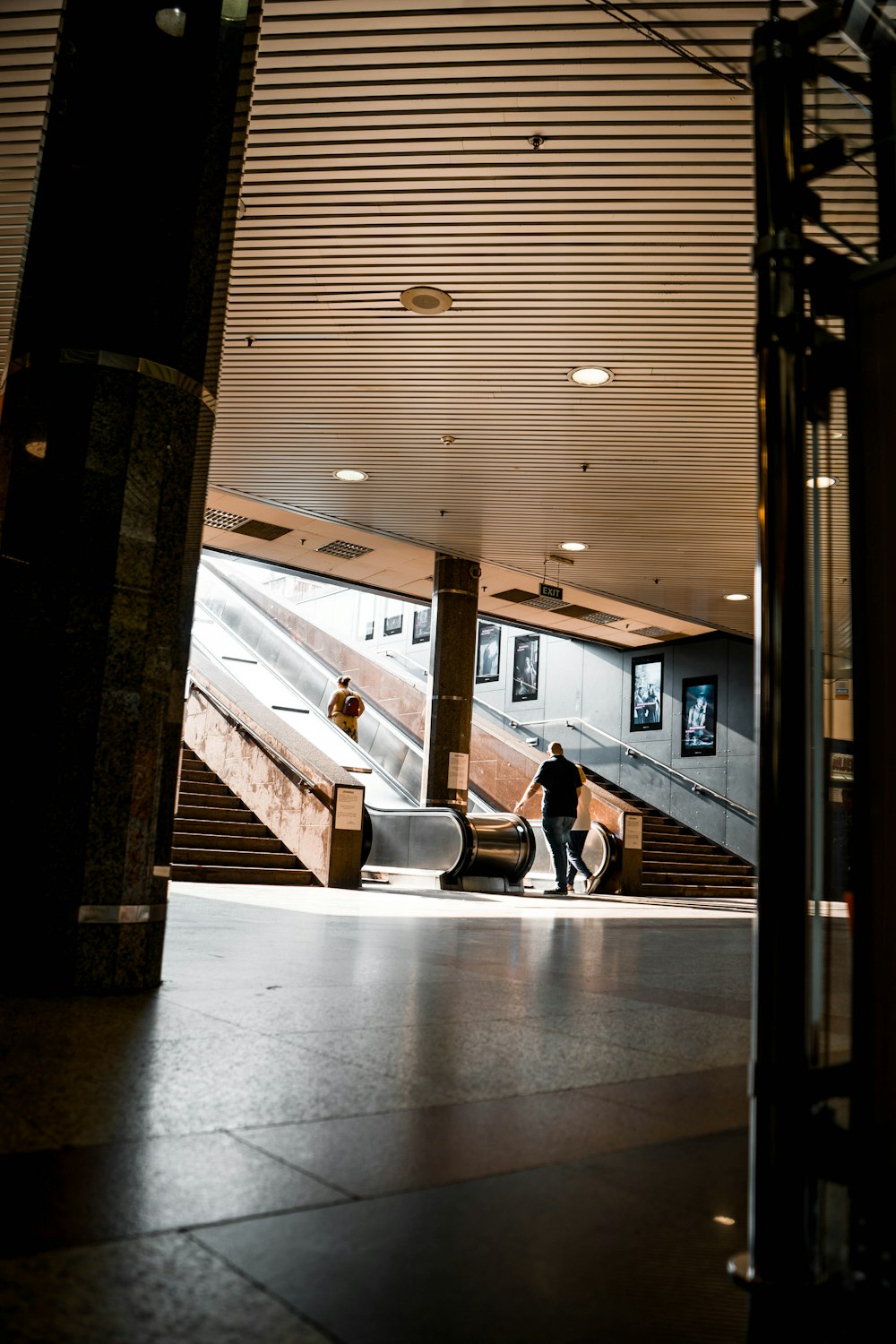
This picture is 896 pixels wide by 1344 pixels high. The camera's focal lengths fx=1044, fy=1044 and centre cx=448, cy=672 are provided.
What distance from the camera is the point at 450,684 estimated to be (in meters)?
14.7

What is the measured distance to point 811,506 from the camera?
1.43 m

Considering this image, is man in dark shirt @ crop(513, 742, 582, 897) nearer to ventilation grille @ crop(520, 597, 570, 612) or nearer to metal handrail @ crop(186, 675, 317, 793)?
metal handrail @ crop(186, 675, 317, 793)

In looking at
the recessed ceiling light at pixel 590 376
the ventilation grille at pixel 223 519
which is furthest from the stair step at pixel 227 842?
the recessed ceiling light at pixel 590 376

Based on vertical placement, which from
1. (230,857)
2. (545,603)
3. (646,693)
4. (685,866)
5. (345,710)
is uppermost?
(545,603)

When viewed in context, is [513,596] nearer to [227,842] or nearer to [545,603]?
[545,603]

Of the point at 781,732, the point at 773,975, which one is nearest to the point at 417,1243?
the point at 773,975

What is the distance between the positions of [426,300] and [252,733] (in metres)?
6.45

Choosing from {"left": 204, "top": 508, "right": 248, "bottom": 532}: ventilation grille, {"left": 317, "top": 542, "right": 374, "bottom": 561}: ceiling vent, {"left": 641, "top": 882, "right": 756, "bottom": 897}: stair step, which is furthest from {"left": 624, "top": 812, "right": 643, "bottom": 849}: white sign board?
{"left": 204, "top": 508, "right": 248, "bottom": 532}: ventilation grille

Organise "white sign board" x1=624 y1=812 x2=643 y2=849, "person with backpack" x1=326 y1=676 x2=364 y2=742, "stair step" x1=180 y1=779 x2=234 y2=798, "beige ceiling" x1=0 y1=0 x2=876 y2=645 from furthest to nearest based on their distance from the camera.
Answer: "person with backpack" x1=326 y1=676 x2=364 y2=742 → "white sign board" x1=624 y1=812 x2=643 y2=849 → "stair step" x1=180 y1=779 x2=234 y2=798 → "beige ceiling" x1=0 y1=0 x2=876 y2=645

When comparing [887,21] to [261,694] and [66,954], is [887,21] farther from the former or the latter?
[261,694]

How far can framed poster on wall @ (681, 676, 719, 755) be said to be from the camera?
63.7 ft

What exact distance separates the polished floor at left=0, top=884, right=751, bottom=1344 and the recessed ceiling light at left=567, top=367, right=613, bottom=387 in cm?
627

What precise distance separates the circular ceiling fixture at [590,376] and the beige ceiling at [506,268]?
0.09m

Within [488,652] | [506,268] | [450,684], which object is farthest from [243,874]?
[488,652]
